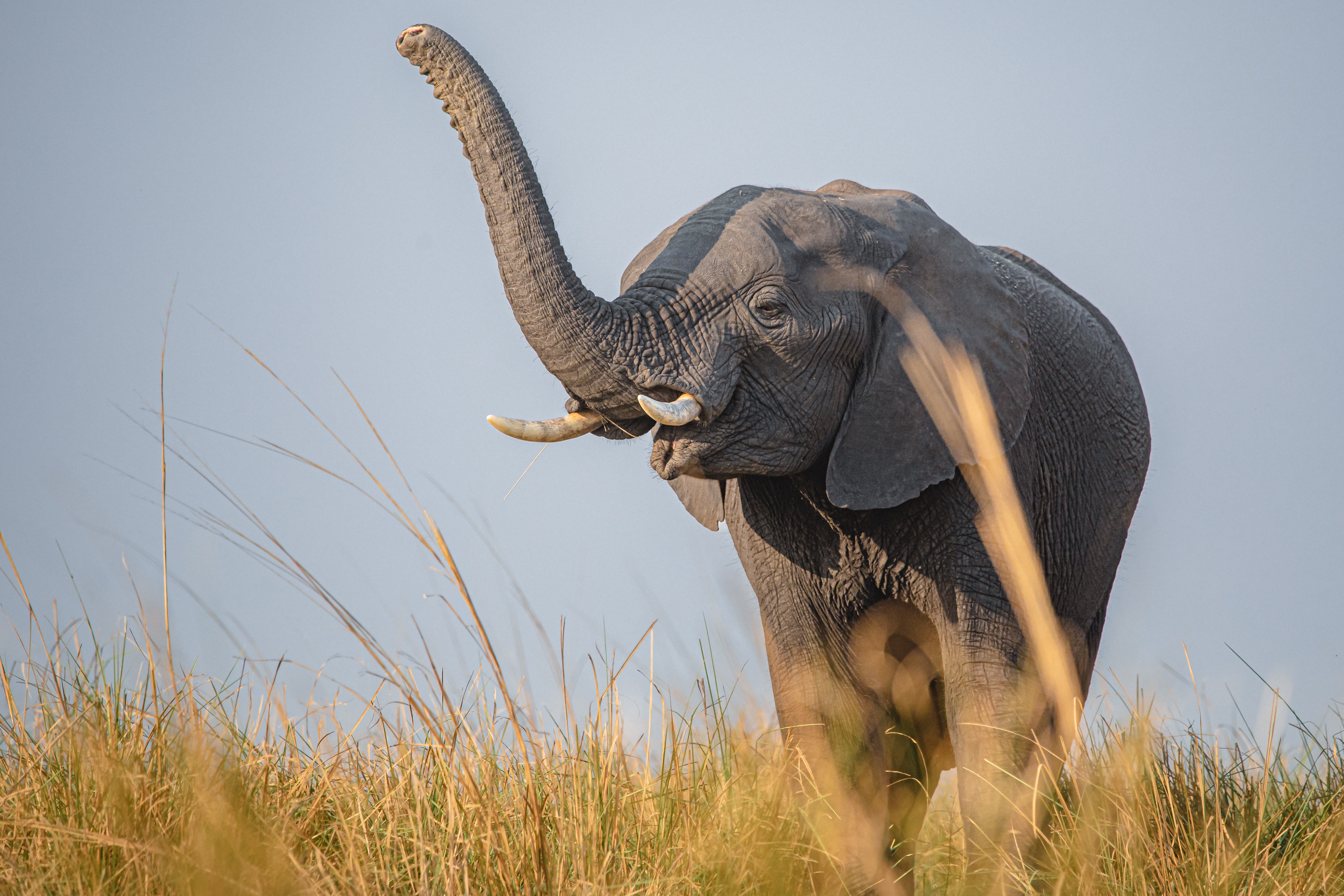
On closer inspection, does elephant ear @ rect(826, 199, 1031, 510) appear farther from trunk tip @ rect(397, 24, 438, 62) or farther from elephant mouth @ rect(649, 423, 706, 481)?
trunk tip @ rect(397, 24, 438, 62)

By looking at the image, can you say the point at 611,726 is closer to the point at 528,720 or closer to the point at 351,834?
the point at 528,720

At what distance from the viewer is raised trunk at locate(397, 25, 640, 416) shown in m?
3.87

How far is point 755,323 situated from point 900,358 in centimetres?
56

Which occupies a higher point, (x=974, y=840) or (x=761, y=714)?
(x=761, y=714)

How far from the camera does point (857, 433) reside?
14.0ft

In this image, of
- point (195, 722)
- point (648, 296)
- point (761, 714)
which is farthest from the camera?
point (761, 714)

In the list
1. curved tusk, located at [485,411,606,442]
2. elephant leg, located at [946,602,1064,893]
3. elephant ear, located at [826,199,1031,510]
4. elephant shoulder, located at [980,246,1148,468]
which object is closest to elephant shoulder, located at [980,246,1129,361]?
elephant shoulder, located at [980,246,1148,468]

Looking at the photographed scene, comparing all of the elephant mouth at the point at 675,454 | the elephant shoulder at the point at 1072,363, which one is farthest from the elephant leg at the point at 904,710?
the elephant mouth at the point at 675,454

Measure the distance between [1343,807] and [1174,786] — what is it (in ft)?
1.96

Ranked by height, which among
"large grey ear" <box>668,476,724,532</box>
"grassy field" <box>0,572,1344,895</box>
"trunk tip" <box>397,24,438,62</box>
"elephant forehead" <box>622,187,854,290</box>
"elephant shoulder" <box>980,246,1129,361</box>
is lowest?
"grassy field" <box>0,572,1344,895</box>

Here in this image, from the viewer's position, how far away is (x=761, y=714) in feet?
15.3

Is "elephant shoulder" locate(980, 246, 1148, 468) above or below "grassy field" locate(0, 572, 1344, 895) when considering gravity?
above

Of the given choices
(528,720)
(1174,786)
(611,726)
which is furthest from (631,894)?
(1174,786)

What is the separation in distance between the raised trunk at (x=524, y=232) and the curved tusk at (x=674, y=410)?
0.46 ft
